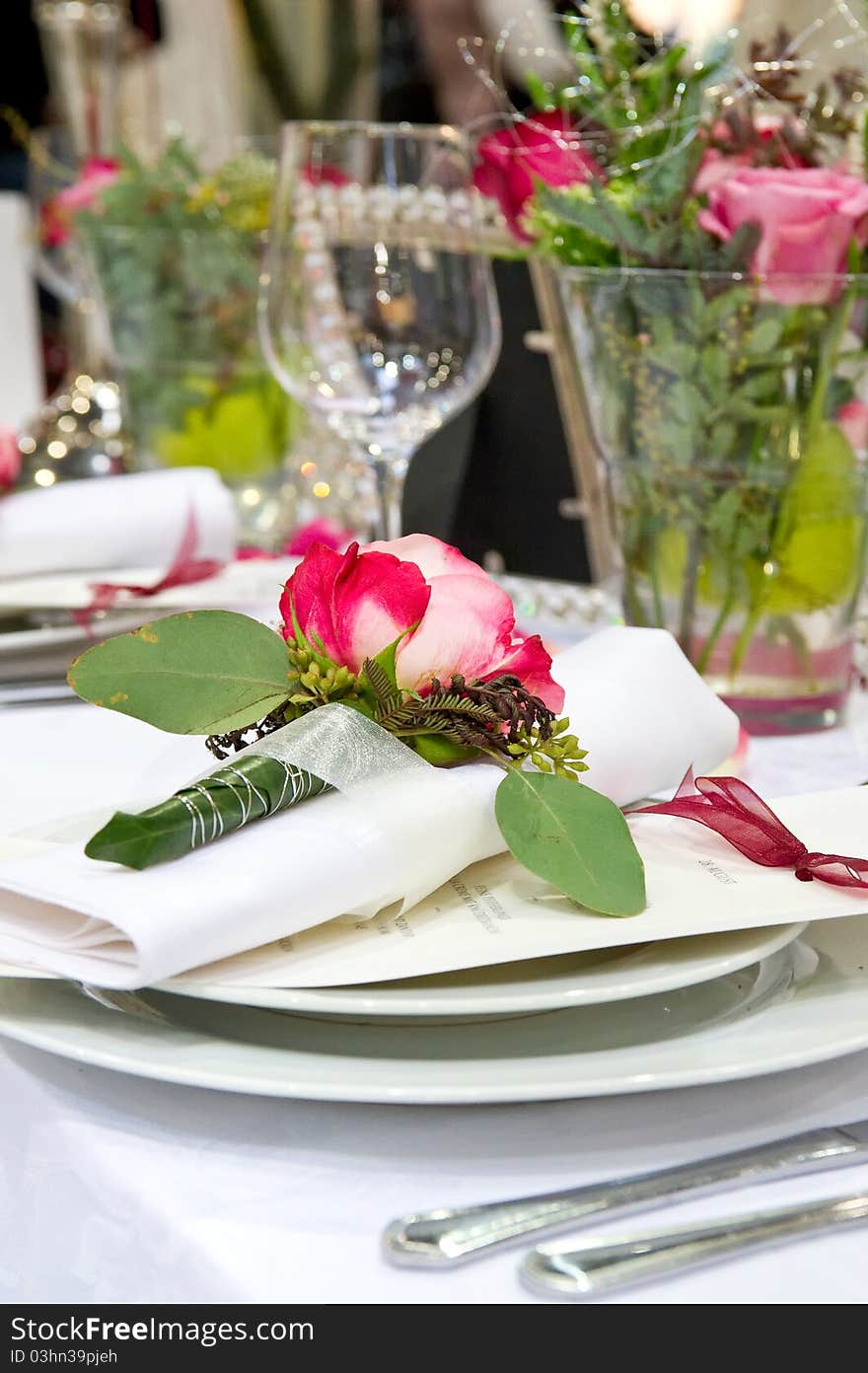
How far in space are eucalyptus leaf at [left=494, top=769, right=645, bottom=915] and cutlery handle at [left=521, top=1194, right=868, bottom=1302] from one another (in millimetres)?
88

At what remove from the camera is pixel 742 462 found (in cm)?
74

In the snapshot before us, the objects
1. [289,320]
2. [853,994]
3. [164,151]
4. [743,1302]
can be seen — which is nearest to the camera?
[743,1302]

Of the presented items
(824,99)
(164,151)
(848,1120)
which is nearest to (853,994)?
(848,1120)

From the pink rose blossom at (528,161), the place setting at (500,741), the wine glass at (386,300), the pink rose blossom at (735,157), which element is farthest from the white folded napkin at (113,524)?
the pink rose blossom at (735,157)

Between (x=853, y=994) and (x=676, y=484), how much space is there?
1.30ft

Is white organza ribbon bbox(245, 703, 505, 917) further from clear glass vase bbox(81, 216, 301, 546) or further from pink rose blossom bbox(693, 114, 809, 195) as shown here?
clear glass vase bbox(81, 216, 301, 546)

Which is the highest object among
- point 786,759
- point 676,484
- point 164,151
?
point 164,151

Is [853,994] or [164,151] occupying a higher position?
[164,151]

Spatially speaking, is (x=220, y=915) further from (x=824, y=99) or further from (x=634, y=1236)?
(x=824, y=99)

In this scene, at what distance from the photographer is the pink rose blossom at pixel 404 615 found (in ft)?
1.45

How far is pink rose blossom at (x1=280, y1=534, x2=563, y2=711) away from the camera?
0.44 m

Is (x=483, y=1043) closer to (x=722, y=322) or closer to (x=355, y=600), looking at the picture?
(x=355, y=600)

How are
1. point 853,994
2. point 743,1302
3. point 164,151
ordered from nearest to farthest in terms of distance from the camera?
point 743,1302, point 853,994, point 164,151

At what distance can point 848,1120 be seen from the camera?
0.40 m
